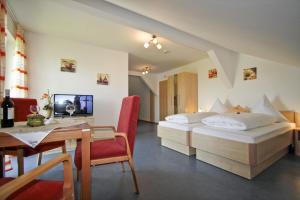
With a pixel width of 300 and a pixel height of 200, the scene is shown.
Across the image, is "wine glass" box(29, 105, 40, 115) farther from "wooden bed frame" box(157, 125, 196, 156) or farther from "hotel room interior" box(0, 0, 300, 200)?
"wooden bed frame" box(157, 125, 196, 156)

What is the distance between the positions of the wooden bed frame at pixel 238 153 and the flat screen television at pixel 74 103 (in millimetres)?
2593

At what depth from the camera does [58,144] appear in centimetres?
183

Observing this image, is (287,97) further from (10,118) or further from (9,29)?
(9,29)

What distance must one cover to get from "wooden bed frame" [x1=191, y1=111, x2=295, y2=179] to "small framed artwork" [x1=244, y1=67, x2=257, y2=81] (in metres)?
1.72

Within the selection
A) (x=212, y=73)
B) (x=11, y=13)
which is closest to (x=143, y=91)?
(x=212, y=73)

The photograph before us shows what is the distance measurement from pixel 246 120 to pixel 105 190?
2262mm

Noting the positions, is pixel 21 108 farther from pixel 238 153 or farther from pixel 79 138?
pixel 238 153

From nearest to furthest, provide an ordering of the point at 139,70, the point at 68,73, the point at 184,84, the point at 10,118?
the point at 10,118, the point at 68,73, the point at 184,84, the point at 139,70

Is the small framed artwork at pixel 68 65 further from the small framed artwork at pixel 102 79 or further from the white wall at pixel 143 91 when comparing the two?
the white wall at pixel 143 91

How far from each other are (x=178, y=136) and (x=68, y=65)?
3190mm

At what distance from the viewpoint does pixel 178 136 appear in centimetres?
295

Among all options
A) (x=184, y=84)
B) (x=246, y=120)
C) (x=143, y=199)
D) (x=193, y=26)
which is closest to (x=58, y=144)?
(x=143, y=199)

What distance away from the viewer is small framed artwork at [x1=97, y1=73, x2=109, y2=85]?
160 inches

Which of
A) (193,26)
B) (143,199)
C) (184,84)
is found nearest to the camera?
(143,199)
